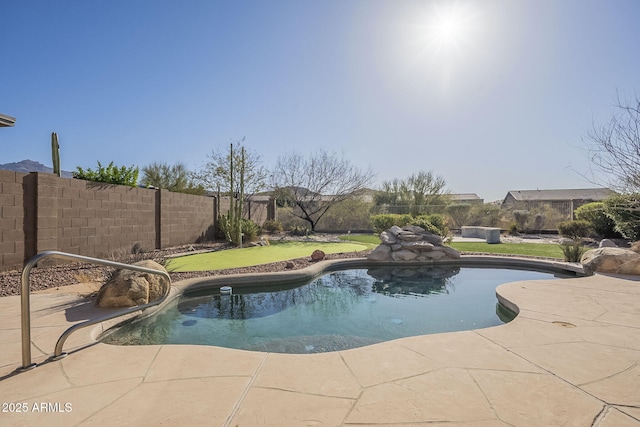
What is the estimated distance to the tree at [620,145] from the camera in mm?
6020

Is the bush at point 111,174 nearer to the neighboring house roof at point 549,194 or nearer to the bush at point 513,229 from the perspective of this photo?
the bush at point 513,229

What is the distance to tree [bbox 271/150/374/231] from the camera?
1773 cm

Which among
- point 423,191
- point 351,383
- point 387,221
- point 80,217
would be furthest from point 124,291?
point 423,191

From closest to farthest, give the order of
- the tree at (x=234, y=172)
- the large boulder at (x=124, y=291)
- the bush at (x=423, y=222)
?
1. the large boulder at (x=124, y=291)
2. the bush at (x=423, y=222)
3. the tree at (x=234, y=172)

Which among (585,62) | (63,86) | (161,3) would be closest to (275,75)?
(161,3)

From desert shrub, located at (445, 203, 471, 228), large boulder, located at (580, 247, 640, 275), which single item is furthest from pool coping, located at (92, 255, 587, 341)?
desert shrub, located at (445, 203, 471, 228)

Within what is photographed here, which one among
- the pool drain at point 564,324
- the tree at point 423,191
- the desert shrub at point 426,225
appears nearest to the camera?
the pool drain at point 564,324

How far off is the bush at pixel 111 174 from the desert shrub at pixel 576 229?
15.7 m

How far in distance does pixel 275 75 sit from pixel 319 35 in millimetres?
1662

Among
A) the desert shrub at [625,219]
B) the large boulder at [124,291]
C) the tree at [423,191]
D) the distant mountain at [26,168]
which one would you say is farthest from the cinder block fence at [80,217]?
the desert shrub at [625,219]

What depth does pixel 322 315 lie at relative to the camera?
443cm

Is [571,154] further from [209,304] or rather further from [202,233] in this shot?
[202,233]

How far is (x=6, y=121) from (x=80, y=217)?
2148mm

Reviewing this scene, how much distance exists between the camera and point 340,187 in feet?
58.6
